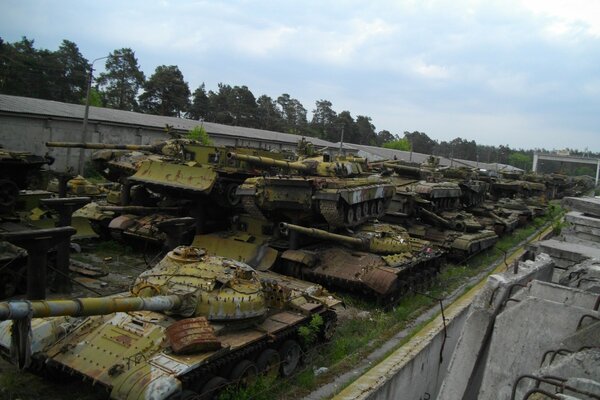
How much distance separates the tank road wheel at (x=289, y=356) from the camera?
7.29 meters

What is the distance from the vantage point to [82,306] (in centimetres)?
492

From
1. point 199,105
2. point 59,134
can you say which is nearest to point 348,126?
point 199,105

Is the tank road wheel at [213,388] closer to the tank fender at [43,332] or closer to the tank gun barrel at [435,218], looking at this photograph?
the tank fender at [43,332]

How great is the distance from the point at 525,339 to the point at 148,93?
49.7 m

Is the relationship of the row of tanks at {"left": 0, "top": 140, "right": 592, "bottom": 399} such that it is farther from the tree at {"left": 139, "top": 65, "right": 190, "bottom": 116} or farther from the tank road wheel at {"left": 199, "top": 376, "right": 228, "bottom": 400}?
the tree at {"left": 139, "top": 65, "right": 190, "bottom": 116}

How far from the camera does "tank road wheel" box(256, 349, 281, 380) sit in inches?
266

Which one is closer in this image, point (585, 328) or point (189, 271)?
point (585, 328)

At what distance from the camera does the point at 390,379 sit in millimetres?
5383

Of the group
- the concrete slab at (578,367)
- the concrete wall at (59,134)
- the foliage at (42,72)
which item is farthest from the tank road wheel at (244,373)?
the foliage at (42,72)

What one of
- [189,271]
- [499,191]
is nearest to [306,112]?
[499,191]

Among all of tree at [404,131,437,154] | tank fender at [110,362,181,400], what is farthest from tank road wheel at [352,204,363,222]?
tree at [404,131,437,154]

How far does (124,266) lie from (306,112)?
61.9 m

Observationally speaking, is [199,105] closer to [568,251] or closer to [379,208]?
[379,208]

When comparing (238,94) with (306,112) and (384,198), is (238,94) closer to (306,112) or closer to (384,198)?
(306,112)
